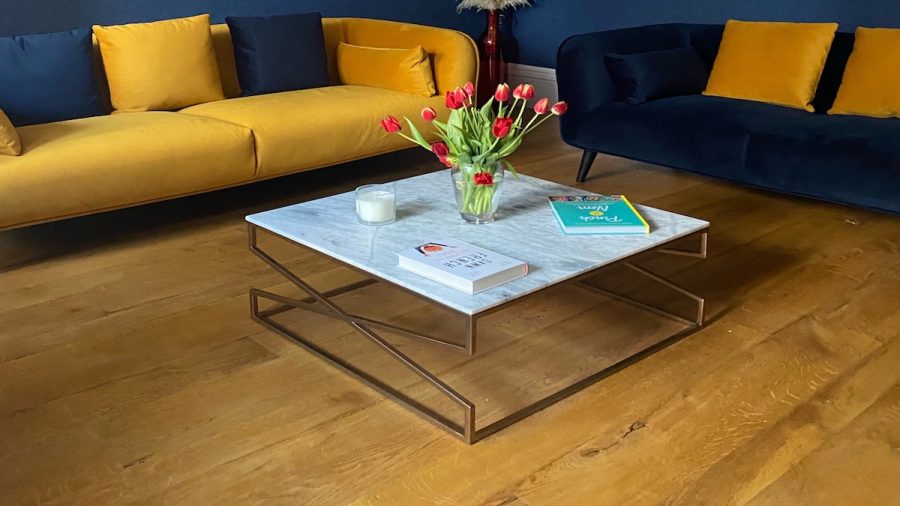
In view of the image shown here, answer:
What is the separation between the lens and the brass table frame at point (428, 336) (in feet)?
6.21

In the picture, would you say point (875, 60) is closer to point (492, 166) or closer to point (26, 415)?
point (492, 166)

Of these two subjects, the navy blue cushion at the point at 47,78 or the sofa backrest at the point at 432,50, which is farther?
the sofa backrest at the point at 432,50

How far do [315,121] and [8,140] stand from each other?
1143mm

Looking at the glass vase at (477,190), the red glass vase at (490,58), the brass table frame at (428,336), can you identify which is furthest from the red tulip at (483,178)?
the red glass vase at (490,58)

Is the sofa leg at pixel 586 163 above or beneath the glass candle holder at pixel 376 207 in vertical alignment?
beneath

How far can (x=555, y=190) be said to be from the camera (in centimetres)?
265

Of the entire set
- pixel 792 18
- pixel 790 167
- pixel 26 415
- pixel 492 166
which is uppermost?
pixel 792 18

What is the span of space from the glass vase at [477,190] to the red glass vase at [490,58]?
3.15 metres

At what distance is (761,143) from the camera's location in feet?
11.1

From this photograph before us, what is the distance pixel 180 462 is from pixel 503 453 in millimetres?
708

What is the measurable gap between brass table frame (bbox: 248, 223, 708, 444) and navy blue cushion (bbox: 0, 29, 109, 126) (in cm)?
137

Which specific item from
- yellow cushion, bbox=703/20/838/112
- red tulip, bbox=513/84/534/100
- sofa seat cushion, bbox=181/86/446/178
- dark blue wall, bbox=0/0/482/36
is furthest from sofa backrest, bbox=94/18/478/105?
red tulip, bbox=513/84/534/100

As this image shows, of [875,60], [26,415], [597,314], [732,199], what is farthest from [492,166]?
[875,60]

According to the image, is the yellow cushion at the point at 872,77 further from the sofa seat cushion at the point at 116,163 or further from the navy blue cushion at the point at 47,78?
the navy blue cushion at the point at 47,78
